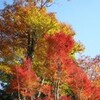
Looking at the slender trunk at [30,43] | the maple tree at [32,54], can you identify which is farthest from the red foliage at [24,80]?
the slender trunk at [30,43]

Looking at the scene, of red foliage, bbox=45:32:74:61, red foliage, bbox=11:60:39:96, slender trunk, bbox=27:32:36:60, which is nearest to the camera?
red foliage, bbox=45:32:74:61

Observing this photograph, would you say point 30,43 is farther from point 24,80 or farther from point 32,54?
point 24,80

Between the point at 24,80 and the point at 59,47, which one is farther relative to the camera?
the point at 24,80

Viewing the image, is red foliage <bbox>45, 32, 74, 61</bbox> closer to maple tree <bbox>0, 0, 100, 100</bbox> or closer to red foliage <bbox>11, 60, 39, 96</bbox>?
maple tree <bbox>0, 0, 100, 100</bbox>

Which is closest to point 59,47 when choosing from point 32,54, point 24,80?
point 24,80

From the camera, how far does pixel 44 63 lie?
112ft

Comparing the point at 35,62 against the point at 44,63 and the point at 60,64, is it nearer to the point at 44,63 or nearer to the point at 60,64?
the point at 44,63

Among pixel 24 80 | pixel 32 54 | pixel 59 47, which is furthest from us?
pixel 32 54

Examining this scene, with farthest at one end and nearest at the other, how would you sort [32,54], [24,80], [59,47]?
[32,54] → [24,80] → [59,47]

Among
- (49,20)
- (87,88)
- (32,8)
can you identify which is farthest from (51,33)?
(87,88)

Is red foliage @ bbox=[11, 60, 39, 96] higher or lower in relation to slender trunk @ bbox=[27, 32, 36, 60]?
lower

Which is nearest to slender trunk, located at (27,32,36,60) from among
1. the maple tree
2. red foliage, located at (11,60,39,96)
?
the maple tree

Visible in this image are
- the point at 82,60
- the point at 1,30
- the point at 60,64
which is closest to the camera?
the point at 60,64

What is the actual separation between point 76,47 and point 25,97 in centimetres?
859
